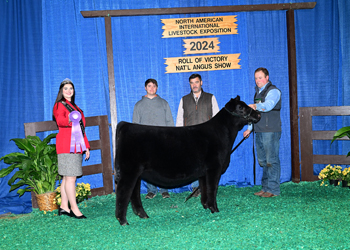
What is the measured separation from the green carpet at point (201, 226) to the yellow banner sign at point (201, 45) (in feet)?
8.62

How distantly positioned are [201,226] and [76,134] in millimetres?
1880

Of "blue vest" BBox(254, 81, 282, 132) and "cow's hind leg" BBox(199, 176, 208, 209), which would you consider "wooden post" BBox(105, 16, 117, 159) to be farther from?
"blue vest" BBox(254, 81, 282, 132)

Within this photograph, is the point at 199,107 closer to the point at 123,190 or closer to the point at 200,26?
the point at 200,26

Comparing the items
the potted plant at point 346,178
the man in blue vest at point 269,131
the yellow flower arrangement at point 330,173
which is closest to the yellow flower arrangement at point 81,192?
the man in blue vest at point 269,131

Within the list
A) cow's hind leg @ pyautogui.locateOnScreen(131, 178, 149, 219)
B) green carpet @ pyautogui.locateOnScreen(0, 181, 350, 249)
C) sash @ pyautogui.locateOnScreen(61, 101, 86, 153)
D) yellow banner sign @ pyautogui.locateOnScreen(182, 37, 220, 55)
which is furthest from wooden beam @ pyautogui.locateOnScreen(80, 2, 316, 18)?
green carpet @ pyautogui.locateOnScreen(0, 181, 350, 249)

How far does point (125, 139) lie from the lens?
3.35 meters

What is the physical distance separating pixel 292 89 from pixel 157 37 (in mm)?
2657

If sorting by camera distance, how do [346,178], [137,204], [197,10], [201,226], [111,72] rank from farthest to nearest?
1. [197,10]
2. [111,72]
3. [346,178]
4. [137,204]
5. [201,226]

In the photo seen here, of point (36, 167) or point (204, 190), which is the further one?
point (36, 167)

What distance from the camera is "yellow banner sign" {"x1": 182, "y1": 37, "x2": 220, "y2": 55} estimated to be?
526cm

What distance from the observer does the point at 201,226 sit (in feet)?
10.4

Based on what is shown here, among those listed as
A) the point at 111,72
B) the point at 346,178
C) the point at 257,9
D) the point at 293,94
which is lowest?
the point at 346,178

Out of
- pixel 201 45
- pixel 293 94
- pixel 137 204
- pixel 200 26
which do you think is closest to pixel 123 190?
pixel 137 204

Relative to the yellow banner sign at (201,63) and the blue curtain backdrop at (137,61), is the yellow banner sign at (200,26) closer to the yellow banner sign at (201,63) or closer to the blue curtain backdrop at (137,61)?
the blue curtain backdrop at (137,61)
